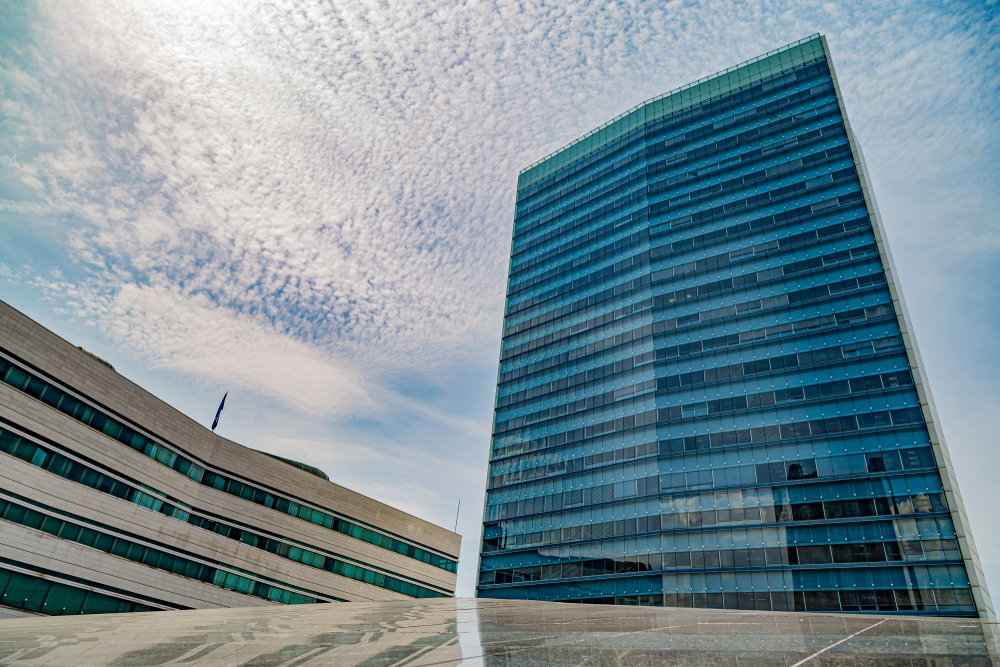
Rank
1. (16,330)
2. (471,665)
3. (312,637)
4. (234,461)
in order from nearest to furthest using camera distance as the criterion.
Result: (471,665)
(312,637)
(16,330)
(234,461)

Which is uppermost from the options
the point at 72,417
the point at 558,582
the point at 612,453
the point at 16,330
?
the point at 612,453

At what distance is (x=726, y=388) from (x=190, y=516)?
6341 centimetres

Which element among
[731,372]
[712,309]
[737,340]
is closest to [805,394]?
[731,372]

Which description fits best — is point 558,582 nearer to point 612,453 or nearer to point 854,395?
point 612,453

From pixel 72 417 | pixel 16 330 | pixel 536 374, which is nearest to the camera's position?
pixel 16 330

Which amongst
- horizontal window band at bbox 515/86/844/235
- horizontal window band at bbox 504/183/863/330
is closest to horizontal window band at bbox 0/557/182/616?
horizontal window band at bbox 504/183/863/330

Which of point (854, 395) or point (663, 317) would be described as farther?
point (663, 317)

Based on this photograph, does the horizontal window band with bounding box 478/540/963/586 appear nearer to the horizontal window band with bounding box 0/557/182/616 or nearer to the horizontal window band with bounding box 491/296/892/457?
the horizontal window band with bounding box 491/296/892/457

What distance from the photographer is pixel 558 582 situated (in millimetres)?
77125

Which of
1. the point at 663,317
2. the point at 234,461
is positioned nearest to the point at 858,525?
the point at 663,317

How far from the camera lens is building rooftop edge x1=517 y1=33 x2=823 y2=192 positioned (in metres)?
90.6

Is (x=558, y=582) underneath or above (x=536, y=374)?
underneath

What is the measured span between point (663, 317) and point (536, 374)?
82.1 ft

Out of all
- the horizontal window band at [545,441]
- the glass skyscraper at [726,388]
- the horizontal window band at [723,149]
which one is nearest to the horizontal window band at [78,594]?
the glass skyscraper at [726,388]
